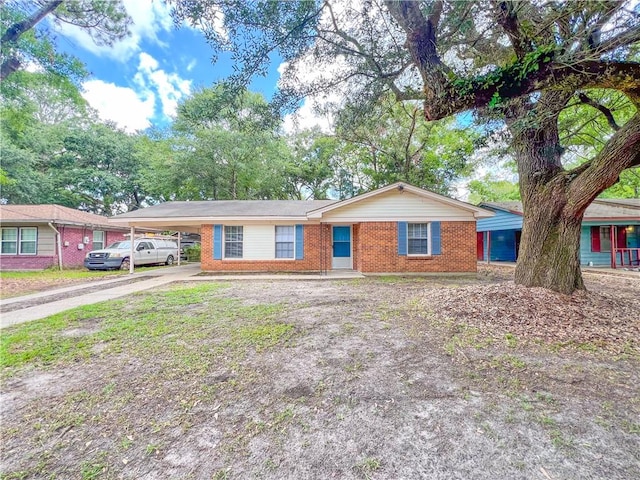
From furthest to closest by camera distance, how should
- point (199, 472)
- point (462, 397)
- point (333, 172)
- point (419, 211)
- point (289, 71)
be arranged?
point (333, 172)
point (419, 211)
point (289, 71)
point (462, 397)
point (199, 472)

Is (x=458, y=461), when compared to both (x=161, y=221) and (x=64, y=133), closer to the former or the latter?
(x=161, y=221)

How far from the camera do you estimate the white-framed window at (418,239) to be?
11.6 meters

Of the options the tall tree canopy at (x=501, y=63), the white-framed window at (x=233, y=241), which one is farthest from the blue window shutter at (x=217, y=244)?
the tall tree canopy at (x=501, y=63)

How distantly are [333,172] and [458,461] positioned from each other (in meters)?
24.3

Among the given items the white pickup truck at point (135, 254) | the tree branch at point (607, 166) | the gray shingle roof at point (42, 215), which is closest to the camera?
the tree branch at point (607, 166)

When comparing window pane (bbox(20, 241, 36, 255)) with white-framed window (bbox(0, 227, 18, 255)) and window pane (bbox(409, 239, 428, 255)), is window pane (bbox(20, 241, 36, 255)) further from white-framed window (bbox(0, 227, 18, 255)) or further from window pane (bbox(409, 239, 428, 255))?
window pane (bbox(409, 239, 428, 255))

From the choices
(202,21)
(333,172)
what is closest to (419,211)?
(202,21)

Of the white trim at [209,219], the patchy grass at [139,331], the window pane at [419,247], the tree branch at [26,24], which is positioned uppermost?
the tree branch at [26,24]

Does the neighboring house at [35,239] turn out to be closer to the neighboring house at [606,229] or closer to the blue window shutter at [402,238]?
the blue window shutter at [402,238]

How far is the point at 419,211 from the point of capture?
37.1 feet

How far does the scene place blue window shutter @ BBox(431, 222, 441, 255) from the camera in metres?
11.4

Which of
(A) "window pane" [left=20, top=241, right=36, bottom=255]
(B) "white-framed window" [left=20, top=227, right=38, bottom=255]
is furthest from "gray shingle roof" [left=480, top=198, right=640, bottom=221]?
(A) "window pane" [left=20, top=241, right=36, bottom=255]

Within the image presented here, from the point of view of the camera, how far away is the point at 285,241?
40.9ft

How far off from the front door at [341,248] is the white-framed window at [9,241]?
16083mm
